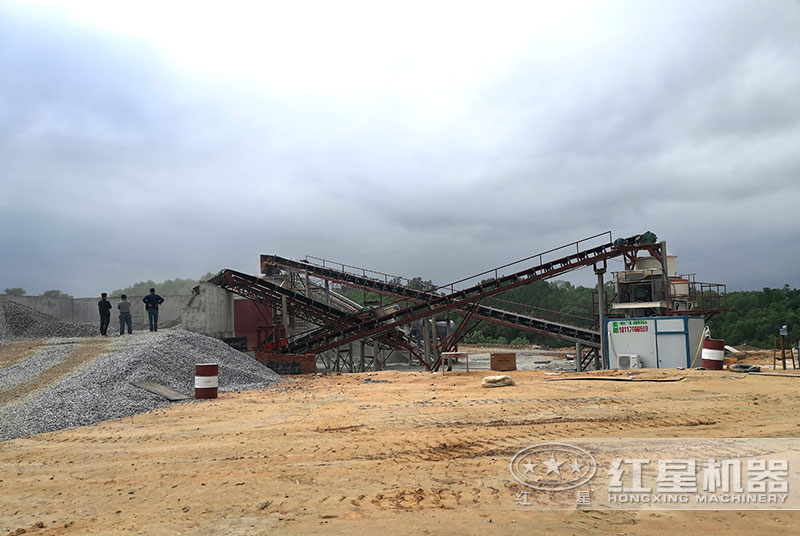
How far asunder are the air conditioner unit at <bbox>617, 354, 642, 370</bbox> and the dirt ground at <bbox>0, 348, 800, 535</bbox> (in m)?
6.67

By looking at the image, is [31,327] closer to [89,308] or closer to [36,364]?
[36,364]

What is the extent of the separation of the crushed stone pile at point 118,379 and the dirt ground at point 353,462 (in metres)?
0.77

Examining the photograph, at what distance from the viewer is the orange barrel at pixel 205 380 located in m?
11.8

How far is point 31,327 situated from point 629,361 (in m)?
22.3

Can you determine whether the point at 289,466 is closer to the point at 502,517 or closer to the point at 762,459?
the point at 502,517

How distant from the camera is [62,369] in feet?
42.5

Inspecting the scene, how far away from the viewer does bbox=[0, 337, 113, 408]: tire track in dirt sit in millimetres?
10766

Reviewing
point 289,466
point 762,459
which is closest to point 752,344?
point 762,459

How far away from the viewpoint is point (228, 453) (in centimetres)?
666

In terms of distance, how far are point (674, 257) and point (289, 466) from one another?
75.4ft

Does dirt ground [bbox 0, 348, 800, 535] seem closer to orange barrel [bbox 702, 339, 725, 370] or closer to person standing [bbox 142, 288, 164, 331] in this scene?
orange barrel [bbox 702, 339, 725, 370]
